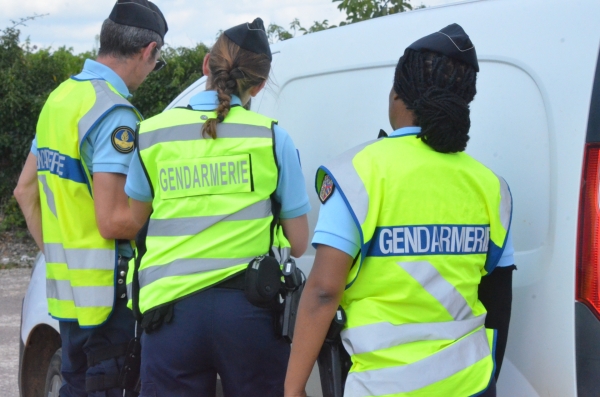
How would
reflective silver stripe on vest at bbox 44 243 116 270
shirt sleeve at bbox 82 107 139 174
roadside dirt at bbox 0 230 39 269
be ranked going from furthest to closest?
roadside dirt at bbox 0 230 39 269, reflective silver stripe on vest at bbox 44 243 116 270, shirt sleeve at bbox 82 107 139 174

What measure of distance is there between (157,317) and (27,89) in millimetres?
8520

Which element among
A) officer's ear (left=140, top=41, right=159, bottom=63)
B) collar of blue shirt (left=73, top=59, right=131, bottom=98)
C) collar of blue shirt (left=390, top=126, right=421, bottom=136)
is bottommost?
collar of blue shirt (left=390, top=126, right=421, bottom=136)

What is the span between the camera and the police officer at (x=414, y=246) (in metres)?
1.63

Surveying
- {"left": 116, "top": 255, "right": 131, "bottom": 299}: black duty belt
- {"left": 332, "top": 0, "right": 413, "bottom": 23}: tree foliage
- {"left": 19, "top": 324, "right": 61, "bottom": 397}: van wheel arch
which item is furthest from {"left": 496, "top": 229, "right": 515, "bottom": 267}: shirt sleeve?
{"left": 332, "top": 0, "right": 413, "bottom": 23}: tree foliage

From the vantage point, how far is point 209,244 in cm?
209

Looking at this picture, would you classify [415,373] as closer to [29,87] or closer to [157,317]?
[157,317]

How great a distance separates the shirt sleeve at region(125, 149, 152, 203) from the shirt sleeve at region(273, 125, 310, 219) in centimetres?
40

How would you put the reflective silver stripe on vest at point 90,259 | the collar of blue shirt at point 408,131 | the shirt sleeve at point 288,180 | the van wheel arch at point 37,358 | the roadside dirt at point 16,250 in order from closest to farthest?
the collar of blue shirt at point 408,131 < the shirt sleeve at point 288,180 < the reflective silver stripe on vest at point 90,259 < the van wheel arch at point 37,358 < the roadside dirt at point 16,250

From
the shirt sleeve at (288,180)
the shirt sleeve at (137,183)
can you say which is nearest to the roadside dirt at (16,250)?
the shirt sleeve at (137,183)

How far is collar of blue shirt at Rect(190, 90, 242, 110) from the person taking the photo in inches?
86.0

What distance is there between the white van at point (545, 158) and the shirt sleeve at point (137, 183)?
2.47ft

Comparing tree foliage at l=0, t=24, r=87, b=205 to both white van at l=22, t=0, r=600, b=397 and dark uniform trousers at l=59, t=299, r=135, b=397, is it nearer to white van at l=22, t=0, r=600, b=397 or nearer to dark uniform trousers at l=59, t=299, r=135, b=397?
dark uniform trousers at l=59, t=299, r=135, b=397

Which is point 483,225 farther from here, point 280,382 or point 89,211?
point 89,211

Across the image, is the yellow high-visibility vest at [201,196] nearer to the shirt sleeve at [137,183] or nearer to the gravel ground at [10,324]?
the shirt sleeve at [137,183]
